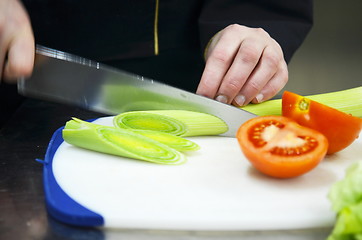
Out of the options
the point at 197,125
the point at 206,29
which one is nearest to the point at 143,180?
the point at 197,125

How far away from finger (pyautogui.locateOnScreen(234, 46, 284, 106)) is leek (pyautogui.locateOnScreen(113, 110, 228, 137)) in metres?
0.12

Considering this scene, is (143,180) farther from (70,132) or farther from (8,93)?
(8,93)

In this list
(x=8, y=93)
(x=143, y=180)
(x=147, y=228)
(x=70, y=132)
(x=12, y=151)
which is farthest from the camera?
(x=8, y=93)

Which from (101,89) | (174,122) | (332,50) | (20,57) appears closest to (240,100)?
(174,122)

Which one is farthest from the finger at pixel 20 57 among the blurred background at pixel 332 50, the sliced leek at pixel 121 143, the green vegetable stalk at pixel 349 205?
the blurred background at pixel 332 50

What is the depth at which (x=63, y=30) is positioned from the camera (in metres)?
1.53

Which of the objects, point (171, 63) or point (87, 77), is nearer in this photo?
point (87, 77)

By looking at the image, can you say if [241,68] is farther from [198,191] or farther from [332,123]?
[198,191]

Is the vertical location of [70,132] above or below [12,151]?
above

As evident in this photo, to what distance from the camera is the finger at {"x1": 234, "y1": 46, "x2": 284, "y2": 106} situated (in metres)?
1.21

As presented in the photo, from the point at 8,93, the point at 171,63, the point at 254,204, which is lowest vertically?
the point at 8,93

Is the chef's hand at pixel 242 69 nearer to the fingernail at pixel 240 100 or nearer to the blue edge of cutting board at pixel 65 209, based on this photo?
the fingernail at pixel 240 100

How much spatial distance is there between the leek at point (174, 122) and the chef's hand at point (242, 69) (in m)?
0.10

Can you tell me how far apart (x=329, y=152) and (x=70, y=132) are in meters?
0.52
